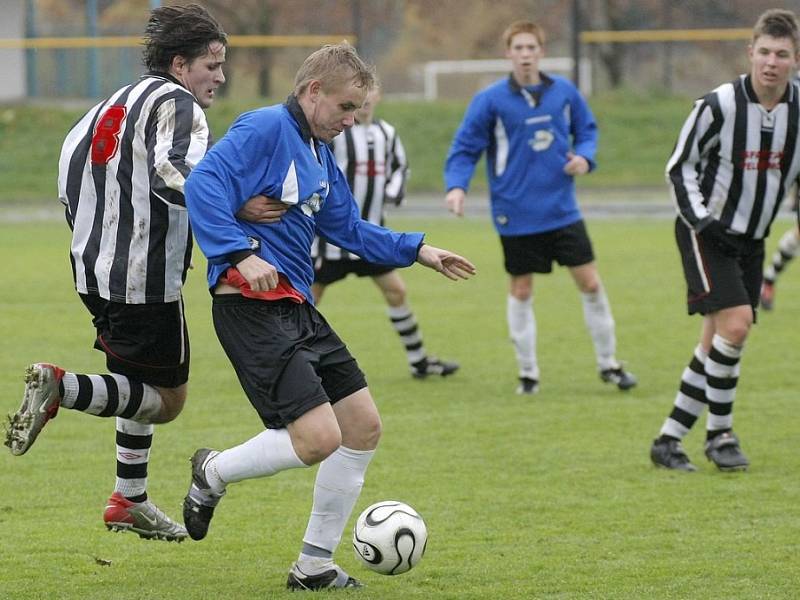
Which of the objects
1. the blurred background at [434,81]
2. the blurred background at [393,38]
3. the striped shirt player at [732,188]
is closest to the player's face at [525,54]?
the striped shirt player at [732,188]

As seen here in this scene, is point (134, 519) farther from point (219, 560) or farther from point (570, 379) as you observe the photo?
point (570, 379)

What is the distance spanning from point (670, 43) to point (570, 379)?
63.4ft

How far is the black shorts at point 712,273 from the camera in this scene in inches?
242

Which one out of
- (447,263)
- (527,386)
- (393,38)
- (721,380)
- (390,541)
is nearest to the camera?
(390,541)

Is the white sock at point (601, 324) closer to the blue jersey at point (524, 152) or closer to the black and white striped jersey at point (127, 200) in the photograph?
the blue jersey at point (524, 152)

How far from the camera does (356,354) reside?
9805 mm

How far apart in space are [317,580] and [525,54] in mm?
4718

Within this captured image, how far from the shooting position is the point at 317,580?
4469mm

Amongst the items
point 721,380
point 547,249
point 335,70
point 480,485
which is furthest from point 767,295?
point 335,70

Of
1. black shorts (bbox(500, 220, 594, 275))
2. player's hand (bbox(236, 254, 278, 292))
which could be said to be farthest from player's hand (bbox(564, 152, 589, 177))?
player's hand (bbox(236, 254, 278, 292))

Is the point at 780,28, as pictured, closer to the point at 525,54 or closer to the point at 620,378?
the point at 525,54

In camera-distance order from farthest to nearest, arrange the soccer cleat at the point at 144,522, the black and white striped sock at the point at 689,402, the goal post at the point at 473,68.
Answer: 1. the goal post at the point at 473,68
2. the black and white striped sock at the point at 689,402
3. the soccer cleat at the point at 144,522

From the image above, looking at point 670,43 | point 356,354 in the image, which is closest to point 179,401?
point 356,354

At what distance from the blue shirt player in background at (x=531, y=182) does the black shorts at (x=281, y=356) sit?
3948 mm
